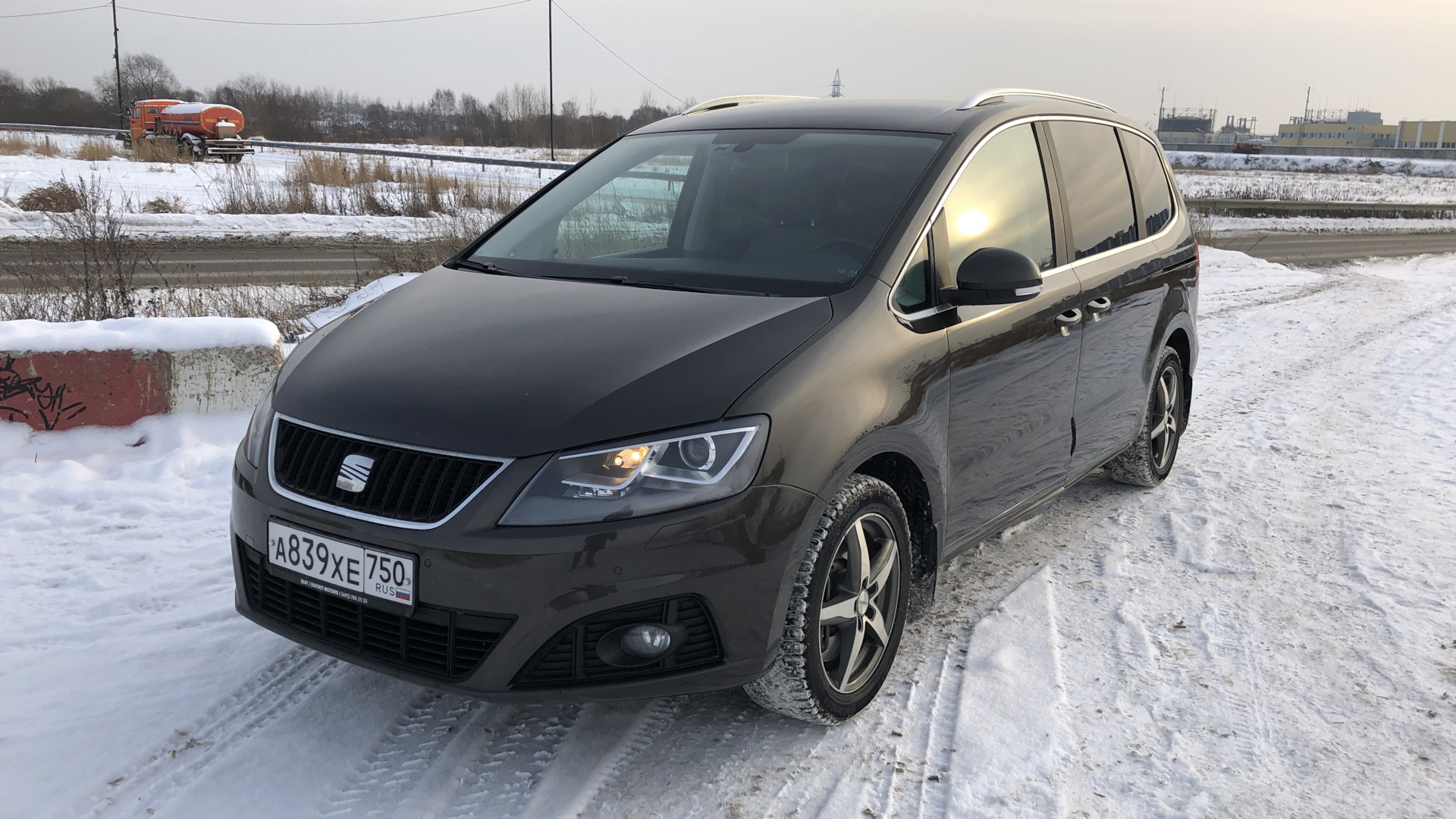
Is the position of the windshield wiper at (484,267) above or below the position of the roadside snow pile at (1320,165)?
below

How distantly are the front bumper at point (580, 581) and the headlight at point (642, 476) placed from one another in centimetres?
3

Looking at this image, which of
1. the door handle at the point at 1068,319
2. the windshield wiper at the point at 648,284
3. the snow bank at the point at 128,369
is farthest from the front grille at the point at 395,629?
the snow bank at the point at 128,369

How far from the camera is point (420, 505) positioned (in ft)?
7.85

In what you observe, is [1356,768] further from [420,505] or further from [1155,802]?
[420,505]

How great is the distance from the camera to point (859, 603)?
290 centimetres

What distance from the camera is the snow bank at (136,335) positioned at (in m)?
4.97

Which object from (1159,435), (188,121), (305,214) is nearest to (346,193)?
(305,214)

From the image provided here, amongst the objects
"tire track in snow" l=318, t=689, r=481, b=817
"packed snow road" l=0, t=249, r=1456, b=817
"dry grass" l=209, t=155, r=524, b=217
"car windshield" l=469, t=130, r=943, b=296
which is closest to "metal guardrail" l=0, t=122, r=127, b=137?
"dry grass" l=209, t=155, r=524, b=217

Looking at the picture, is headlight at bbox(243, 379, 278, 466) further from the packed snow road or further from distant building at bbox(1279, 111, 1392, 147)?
distant building at bbox(1279, 111, 1392, 147)

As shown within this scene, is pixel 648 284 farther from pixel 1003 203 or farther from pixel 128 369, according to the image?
pixel 128 369

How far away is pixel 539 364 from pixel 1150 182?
11.8 feet

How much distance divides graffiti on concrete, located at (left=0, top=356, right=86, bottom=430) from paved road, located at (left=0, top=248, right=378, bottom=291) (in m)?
5.45

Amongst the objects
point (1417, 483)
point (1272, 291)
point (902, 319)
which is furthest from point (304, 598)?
point (1272, 291)

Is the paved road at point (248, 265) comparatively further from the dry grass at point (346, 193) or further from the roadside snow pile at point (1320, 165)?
the roadside snow pile at point (1320, 165)
